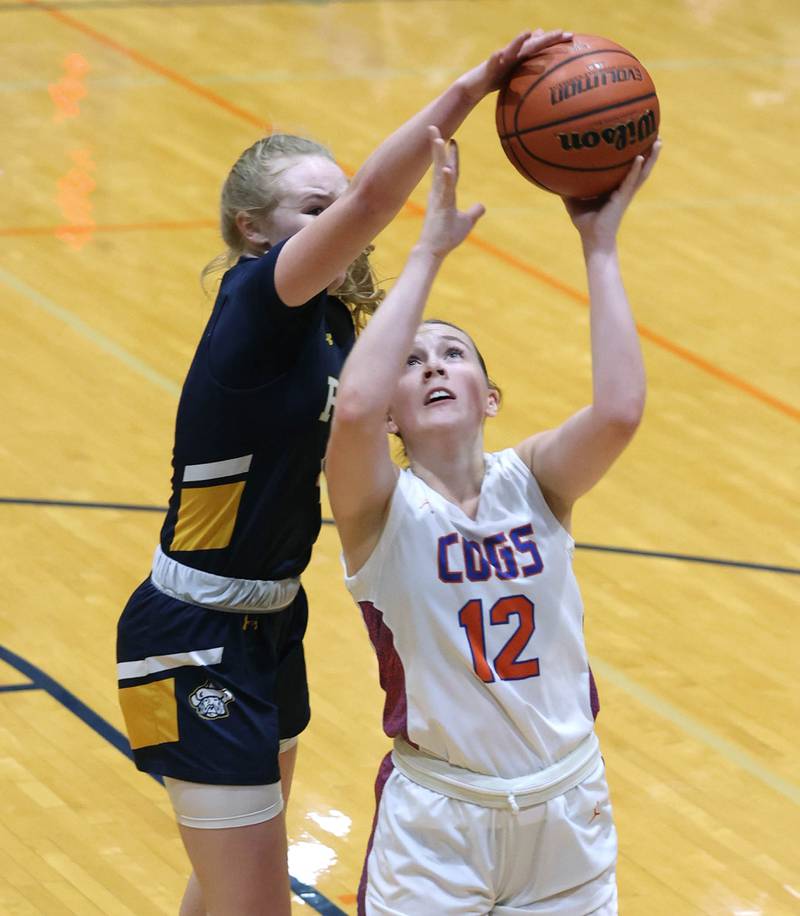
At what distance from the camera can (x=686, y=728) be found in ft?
17.8

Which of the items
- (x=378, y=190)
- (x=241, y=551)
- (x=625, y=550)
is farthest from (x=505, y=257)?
(x=378, y=190)

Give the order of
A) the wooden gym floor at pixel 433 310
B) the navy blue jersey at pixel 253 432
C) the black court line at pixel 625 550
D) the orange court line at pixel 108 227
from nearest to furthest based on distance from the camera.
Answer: the navy blue jersey at pixel 253 432
the wooden gym floor at pixel 433 310
the black court line at pixel 625 550
the orange court line at pixel 108 227

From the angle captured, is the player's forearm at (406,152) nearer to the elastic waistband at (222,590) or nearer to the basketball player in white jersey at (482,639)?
the basketball player in white jersey at (482,639)

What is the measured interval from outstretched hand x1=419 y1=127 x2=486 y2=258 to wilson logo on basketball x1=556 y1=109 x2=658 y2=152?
323 mm

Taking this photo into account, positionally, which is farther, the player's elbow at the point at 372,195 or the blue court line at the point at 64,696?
the blue court line at the point at 64,696

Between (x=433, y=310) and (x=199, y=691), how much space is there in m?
4.95

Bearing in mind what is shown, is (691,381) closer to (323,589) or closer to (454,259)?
(454,259)

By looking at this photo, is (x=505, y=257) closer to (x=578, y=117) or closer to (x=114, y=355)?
(x=114, y=355)

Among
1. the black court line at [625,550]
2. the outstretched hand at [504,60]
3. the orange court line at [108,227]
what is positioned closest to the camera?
the outstretched hand at [504,60]

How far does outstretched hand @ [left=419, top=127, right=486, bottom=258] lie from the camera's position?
286cm

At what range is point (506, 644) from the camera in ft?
9.86

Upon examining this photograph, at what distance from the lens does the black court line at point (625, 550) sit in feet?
21.1

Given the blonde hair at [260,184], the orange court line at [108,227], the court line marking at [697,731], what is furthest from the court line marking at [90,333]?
the blonde hair at [260,184]

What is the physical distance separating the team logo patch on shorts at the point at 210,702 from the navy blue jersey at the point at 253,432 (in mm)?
230
